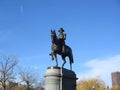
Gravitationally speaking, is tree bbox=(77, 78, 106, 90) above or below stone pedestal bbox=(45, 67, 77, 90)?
above

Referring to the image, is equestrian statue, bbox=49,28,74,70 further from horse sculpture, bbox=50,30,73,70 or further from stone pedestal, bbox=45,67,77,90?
stone pedestal, bbox=45,67,77,90

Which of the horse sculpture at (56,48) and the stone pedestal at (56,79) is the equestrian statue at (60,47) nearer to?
the horse sculpture at (56,48)

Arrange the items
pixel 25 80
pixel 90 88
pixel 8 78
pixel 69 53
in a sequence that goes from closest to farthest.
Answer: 1. pixel 69 53
2. pixel 8 78
3. pixel 25 80
4. pixel 90 88

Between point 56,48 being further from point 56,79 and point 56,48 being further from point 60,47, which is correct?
point 56,79

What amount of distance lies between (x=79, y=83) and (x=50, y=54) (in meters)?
55.8

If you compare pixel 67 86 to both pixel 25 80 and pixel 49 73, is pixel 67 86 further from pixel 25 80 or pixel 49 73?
pixel 25 80

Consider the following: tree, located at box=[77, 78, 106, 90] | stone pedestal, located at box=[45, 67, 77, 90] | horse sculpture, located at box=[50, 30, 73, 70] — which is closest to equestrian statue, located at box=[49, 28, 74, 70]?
horse sculpture, located at box=[50, 30, 73, 70]

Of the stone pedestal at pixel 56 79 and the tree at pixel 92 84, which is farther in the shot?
the tree at pixel 92 84

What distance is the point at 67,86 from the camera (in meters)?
23.7

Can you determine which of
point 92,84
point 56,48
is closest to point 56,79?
point 56,48

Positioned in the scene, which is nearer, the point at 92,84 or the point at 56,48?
the point at 56,48

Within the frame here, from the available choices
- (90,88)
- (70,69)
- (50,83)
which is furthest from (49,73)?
(90,88)

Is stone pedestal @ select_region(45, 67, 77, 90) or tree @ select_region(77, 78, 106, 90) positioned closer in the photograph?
stone pedestal @ select_region(45, 67, 77, 90)

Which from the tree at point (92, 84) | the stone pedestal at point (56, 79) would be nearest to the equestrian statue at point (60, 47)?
the stone pedestal at point (56, 79)
